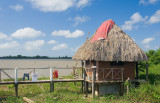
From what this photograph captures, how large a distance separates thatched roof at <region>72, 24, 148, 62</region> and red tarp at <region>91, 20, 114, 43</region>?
30cm

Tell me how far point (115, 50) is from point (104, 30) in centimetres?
206

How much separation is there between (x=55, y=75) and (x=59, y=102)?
436 cm

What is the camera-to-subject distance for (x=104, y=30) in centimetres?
1302

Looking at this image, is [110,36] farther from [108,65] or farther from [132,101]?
[132,101]

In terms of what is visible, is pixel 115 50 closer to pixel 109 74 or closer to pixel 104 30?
pixel 109 74

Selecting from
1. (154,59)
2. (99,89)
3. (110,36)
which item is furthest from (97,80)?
(154,59)

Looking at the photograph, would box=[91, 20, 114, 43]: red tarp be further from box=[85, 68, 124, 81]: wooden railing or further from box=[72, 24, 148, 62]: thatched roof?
box=[85, 68, 124, 81]: wooden railing

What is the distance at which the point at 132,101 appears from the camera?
1039cm

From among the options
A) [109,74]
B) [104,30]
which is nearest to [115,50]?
[109,74]

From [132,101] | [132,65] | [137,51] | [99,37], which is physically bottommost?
[132,101]

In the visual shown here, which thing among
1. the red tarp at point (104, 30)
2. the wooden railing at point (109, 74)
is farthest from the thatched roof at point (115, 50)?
the wooden railing at point (109, 74)

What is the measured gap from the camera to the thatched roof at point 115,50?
1141cm

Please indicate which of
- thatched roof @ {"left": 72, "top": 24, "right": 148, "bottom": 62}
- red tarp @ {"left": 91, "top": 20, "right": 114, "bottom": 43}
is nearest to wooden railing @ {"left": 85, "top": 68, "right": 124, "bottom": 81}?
thatched roof @ {"left": 72, "top": 24, "right": 148, "bottom": 62}

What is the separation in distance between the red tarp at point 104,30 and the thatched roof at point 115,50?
0.99ft
